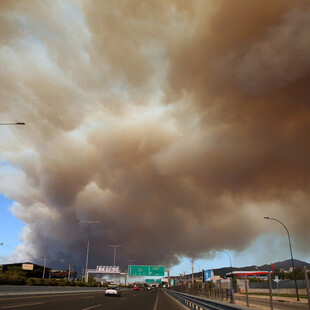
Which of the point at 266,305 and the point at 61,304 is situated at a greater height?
the point at 61,304

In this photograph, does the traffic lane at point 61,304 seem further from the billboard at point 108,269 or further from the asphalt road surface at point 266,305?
the billboard at point 108,269

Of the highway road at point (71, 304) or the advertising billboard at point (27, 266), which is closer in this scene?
the highway road at point (71, 304)

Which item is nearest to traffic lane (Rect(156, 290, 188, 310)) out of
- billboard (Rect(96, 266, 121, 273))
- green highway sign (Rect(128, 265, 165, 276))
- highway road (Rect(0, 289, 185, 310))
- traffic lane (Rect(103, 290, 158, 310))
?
highway road (Rect(0, 289, 185, 310))

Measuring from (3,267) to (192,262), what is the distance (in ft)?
273

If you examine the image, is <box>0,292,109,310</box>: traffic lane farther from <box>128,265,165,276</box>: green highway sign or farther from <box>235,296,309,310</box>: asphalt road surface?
<box>128,265,165,276</box>: green highway sign

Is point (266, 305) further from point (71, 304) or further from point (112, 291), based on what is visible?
point (112, 291)

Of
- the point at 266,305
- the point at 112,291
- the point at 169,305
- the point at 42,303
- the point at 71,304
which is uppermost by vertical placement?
the point at 42,303

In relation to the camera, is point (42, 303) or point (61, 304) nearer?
point (61, 304)

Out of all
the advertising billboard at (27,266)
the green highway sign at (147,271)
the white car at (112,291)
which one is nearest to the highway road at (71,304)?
the white car at (112,291)

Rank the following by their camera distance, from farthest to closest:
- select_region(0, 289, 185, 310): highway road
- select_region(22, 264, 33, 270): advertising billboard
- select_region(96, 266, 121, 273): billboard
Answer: select_region(22, 264, 33, 270): advertising billboard, select_region(96, 266, 121, 273): billboard, select_region(0, 289, 185, 310): highway road

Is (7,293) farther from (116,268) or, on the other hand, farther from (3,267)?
(3,267)

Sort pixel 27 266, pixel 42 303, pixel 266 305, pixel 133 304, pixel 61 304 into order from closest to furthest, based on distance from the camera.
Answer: pixel 61 304, pixel 42 303, pixel 133 304, pixel 266 305, pixel 27 266

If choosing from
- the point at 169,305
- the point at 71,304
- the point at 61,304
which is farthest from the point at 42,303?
the point at 169,305

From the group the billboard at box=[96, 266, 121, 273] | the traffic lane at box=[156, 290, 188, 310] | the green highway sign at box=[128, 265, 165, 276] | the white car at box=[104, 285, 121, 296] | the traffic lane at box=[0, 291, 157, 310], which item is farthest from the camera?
the billboard at box=[96, 266, 121, 273]
